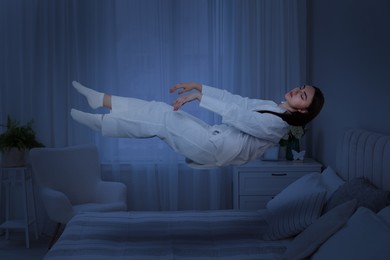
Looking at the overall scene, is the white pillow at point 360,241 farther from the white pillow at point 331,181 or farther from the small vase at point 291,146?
the small vase at point 291,146

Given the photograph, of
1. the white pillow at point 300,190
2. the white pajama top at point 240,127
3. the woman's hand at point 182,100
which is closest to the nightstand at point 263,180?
the white pillow at point 300,190

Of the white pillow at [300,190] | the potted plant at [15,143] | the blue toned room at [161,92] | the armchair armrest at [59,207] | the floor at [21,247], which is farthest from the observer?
the potted plant at [15,143]

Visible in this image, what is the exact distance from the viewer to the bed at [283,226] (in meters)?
2.36

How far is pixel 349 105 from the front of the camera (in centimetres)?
372

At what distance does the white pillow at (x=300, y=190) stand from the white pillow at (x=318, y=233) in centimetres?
45

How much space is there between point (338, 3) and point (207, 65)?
4.42ft

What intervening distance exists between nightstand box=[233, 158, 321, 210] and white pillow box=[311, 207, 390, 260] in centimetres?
179

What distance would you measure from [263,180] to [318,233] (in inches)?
70.8

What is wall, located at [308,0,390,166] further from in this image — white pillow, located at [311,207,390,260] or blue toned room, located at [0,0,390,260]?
white pillow, located at [311,207,390,260]

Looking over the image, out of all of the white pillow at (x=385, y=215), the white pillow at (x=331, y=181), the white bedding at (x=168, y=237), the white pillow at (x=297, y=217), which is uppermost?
the white pillow at (x=331, y=181)

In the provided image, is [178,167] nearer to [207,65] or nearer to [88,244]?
[207,65]

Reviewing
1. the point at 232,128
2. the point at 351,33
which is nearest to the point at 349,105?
the point at 351,33

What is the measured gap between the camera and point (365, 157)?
3082 mm

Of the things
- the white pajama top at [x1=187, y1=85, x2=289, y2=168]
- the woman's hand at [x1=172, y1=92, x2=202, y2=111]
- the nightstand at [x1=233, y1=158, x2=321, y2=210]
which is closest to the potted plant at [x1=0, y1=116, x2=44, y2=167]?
the nightstand at [x1=233, y1=158, x2=321, y2=210]
